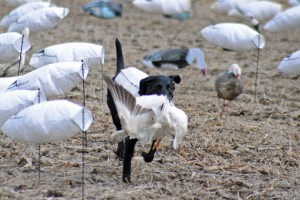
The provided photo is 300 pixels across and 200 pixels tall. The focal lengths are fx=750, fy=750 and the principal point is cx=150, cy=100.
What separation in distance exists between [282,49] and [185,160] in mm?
7306

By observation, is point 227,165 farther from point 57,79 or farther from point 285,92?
point 285,92

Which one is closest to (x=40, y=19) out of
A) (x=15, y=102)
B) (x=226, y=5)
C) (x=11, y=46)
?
(x=11, y=46)

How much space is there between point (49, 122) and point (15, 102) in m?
0.66

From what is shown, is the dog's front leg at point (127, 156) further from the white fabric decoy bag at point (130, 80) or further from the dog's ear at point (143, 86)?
the white fabric decoy bag at point (130, 80)

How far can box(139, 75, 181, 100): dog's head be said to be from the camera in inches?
223

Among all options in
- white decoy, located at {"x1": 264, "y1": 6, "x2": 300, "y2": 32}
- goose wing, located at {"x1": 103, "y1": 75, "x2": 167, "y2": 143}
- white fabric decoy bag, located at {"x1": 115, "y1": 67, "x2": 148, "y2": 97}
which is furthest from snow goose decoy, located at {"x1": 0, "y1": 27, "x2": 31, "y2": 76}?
white decoy, located at {"x1": 264, "y1": 6, "x2": 300, "y2": 32}

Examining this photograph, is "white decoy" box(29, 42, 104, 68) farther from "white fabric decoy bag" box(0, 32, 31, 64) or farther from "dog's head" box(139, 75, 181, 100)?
"dog's head" box(139, 75, 181, 100)

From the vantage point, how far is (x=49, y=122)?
5250mm

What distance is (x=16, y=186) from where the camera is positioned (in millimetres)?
5562

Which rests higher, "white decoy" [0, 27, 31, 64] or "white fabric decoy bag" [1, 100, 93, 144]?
"white decoy" [0, 27, 31, 64]

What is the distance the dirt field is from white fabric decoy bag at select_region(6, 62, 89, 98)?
22.7 inches

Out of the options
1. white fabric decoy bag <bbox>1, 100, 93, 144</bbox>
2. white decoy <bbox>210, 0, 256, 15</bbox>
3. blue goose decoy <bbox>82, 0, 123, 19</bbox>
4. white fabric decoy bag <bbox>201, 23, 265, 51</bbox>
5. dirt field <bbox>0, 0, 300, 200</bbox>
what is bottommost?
dirt field <bbox>0, 0, 300, 200</bbox>

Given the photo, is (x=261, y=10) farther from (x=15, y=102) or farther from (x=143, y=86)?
(x=15, y=102)

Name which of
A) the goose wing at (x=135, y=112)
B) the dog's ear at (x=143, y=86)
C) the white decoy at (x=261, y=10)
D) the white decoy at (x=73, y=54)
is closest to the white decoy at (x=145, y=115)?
the goose wing at (x=135, y=112)
